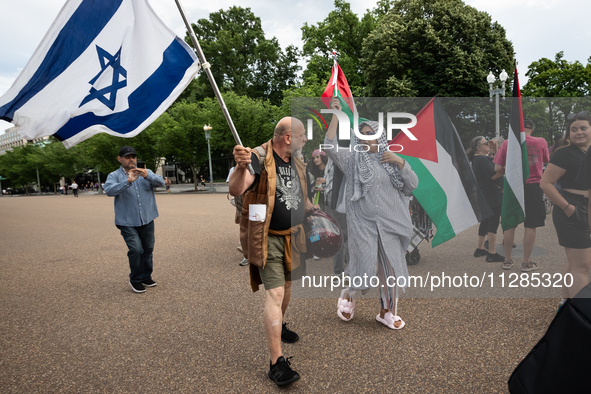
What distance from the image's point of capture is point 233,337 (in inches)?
131

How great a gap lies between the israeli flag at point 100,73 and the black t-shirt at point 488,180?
3542 millimetres

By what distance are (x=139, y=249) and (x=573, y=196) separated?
476cm

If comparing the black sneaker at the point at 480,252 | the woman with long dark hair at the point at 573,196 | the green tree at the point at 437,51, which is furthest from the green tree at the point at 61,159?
the woman with long dark hair at the point at 573,196

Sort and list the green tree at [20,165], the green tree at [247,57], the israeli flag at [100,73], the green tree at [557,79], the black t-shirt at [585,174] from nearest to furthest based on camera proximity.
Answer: the israeli flag at [100,73], the black t-shirt at [585,174], the green tree at [557,79], the green tree at [247,57], the green tree at [20,165]

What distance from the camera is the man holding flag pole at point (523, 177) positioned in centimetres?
409

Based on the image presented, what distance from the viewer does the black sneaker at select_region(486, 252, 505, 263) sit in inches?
194

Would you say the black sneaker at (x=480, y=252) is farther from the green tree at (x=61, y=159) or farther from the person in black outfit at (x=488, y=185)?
the green tree at (x=61, y=159)

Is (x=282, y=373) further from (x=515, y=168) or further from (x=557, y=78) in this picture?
(x=557, y=78)

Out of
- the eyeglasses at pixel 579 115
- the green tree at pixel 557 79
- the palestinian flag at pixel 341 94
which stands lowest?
the eyeglasses at pixel 579 115

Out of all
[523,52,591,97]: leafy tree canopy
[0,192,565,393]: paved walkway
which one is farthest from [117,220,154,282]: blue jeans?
[523,52,591,97]: leafy tree canopy

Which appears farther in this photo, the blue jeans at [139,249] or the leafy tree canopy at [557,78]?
the leafy tree canopy at [557,78]

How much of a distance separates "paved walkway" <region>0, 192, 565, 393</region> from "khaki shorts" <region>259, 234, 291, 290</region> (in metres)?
0.68

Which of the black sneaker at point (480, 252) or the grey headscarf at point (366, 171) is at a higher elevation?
the grey headscarf at point (366, 171)

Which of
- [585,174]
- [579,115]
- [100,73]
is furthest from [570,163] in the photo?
[100,73]
